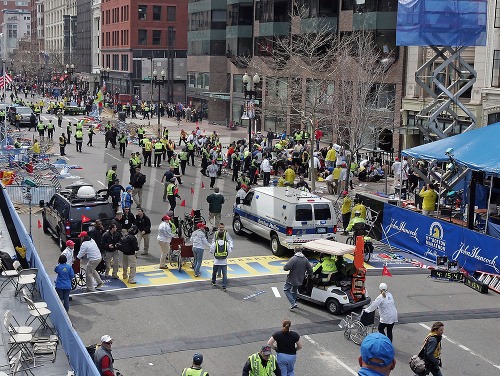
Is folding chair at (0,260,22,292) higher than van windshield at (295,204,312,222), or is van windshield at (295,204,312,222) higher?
van windshield at (295,204,312,222)

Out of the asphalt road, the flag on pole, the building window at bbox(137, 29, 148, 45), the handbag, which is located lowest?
the asphalt road

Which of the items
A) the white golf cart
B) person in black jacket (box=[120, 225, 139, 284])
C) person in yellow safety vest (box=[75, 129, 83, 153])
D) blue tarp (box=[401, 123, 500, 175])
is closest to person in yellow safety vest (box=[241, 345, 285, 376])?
the white golf cart

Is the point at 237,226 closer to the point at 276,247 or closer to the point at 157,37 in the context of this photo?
the point at 276,247

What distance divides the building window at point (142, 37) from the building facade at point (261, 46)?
1732cm

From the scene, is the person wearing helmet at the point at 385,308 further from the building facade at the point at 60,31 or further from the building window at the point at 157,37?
the building facade at the point at 60,31

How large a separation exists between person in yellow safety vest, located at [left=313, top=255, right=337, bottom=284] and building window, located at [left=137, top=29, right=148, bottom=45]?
274 ft

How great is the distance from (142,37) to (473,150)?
78538 millimetres

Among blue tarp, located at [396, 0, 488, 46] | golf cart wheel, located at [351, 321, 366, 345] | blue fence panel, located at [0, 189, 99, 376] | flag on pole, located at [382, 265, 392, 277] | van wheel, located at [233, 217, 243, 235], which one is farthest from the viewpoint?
blue tarp, located at [396, 0, 488, 46]

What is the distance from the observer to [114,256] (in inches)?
759

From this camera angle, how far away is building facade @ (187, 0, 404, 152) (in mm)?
46688

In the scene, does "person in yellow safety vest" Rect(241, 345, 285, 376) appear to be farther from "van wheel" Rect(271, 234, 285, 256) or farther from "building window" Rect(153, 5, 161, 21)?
"building window" Rect(153, 5, 161, 21)

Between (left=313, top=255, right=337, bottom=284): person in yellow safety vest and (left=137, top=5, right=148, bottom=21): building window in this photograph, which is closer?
(left=313, top=255, right=337, bottom=284): person in yellow safety vest

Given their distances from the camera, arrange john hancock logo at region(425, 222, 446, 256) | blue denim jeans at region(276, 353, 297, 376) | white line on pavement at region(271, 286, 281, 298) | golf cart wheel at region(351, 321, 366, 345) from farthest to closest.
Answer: john hancock logo at region(425, 222, 446, 256) < white line on pavement at region(271, 286, 281, 298) < golf cart wheel at region(351, 321, 366, 345) < blue denim jeans at region(276, 353, 297, 376)

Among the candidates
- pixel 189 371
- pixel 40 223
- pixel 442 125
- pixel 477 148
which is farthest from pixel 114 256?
pixel 442 125
